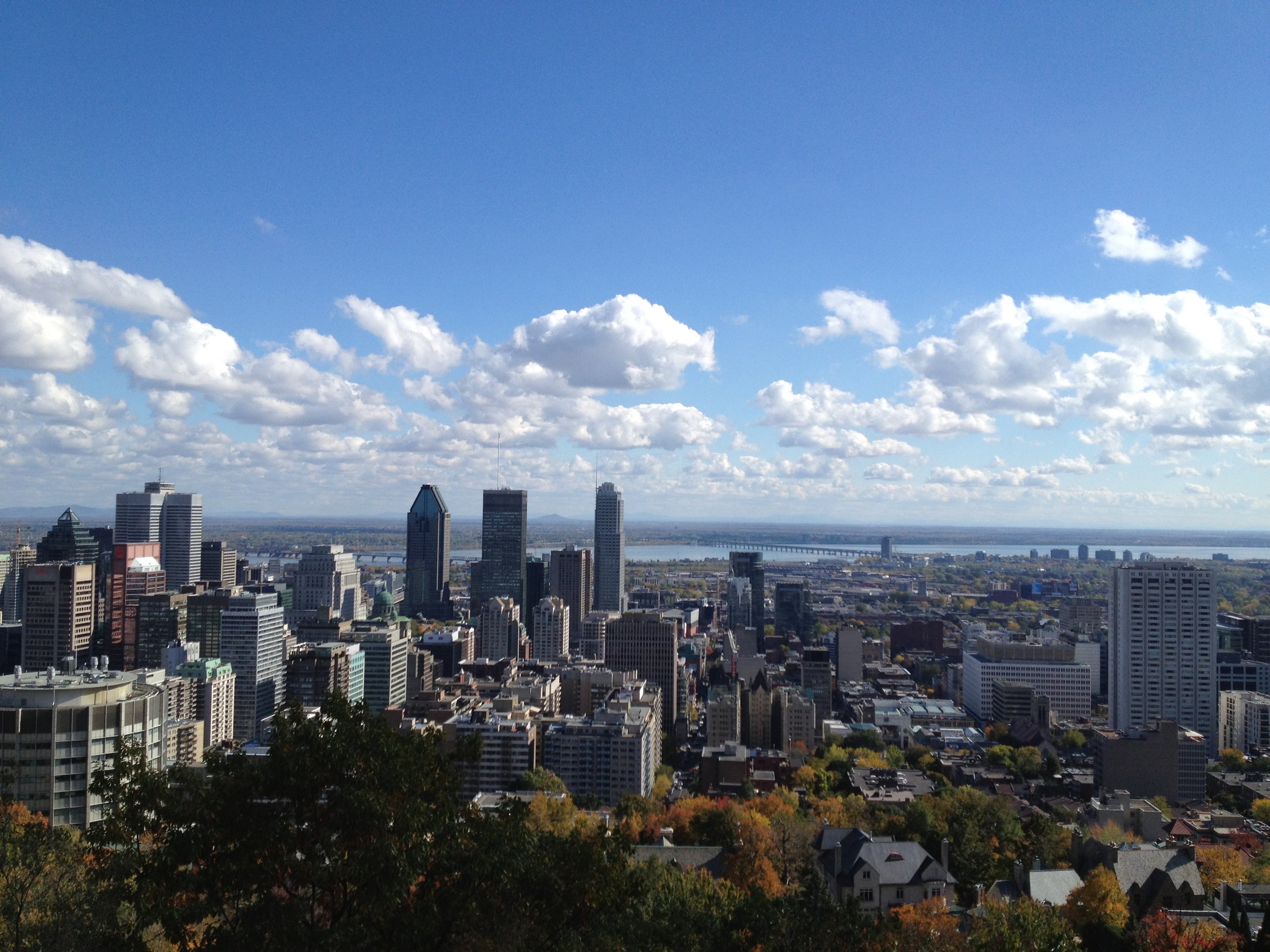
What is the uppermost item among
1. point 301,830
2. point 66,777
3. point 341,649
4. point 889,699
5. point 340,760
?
point 340,760

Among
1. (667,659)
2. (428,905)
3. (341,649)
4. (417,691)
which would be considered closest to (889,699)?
(667,659)

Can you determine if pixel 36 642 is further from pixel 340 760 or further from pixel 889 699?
pixel 340 760

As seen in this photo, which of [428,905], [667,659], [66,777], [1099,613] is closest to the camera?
[428,905]

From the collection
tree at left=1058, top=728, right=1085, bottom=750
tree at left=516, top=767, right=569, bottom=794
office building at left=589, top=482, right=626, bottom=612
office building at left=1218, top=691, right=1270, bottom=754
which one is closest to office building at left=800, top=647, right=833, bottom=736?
tree at left=1058, top=728, right=1085, bottom=750

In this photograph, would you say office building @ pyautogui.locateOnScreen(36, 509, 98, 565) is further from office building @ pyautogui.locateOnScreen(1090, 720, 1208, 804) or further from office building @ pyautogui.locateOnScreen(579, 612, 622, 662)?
office building @ pyautogui.locateOnScreen(1090, 720, 1208, 804)

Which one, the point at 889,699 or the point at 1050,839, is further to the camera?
the point at 889,699
